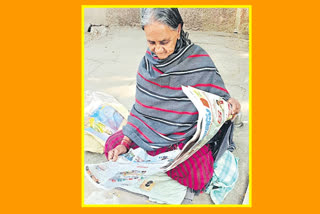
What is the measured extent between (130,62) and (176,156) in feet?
6.84

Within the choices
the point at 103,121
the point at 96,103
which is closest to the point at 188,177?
the point at 103,121

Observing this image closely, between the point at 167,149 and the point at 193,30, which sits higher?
the point at 193,30

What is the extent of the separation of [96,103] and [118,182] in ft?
3.59

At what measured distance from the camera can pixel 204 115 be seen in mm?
1592

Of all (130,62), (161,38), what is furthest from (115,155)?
(130,62)

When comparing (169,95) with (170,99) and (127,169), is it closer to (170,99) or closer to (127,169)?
(170,99)

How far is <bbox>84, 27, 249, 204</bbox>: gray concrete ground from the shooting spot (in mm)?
3022

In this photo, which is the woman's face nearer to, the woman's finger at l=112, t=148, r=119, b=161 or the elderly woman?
the elderly woman

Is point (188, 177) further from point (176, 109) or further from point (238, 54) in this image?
point (238, 54)

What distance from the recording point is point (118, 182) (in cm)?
192

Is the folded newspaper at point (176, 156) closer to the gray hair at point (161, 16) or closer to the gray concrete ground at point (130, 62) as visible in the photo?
the gray hair at point (161, 16)

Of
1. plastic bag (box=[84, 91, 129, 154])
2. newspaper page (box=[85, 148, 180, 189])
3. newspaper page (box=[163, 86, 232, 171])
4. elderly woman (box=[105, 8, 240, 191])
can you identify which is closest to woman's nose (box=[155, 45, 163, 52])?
elderly woman (box=[105, 8, 240, 191])

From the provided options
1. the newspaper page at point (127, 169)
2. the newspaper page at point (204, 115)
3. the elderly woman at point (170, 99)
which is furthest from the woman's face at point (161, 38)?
the newspaper page at point (127, 169)

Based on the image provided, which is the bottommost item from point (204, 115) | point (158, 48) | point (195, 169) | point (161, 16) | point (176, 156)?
point (195, 169)
